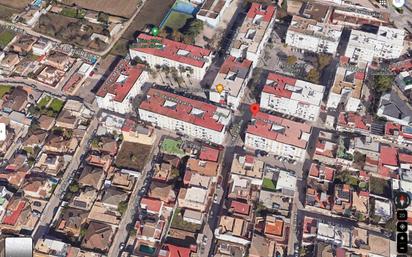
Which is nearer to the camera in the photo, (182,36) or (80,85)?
(80,85)

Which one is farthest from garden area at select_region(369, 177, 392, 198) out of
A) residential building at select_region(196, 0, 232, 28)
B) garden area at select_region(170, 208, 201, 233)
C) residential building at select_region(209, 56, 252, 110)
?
residential building at select_region(196, 0, 232, 28)

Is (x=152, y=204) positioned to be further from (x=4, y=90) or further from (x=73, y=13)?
(x=73, y=13)


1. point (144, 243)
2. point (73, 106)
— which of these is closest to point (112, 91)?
point (73, 106)

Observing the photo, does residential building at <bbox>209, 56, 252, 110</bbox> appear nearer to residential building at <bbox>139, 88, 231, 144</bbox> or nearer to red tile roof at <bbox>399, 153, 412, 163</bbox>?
residential building at <bbox>139, 88, 231, 144</bbox>

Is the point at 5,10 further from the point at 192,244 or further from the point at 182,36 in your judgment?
the point at 192,244

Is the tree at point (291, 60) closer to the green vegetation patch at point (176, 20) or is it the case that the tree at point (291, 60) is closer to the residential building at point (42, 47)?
the green vegetation patch at point (176, 20)

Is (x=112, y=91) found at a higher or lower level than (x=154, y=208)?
higher

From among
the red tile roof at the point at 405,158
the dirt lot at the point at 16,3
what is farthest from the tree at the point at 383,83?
the dirt lot at the point at 16,3
